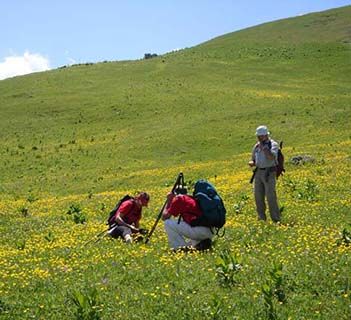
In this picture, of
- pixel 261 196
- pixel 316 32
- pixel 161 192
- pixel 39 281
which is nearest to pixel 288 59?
pixel 316 32

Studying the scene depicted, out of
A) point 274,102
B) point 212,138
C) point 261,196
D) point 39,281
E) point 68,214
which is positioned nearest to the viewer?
point 39,281

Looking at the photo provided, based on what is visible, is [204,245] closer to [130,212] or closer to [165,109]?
[130,212]

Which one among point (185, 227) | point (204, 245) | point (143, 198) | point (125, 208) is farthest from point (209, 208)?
point (125, 208)

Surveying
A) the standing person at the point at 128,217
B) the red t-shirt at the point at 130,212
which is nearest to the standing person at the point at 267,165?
the standing person at the point at 128,217

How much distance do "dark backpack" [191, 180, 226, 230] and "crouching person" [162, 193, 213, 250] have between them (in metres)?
0.10

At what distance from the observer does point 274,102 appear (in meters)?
54.7

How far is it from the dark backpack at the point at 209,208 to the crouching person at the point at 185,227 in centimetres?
10

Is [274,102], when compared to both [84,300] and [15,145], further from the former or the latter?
[84,300]

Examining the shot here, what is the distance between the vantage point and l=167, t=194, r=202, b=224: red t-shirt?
1242 cm

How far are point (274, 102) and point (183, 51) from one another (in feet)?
139

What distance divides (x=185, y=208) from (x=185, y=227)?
386mm

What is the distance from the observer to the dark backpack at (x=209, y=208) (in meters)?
12.1

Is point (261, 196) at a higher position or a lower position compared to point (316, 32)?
lower

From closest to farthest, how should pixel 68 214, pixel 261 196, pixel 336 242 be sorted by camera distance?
pixel 336 242, pixel 261 196, pixel 68 214
